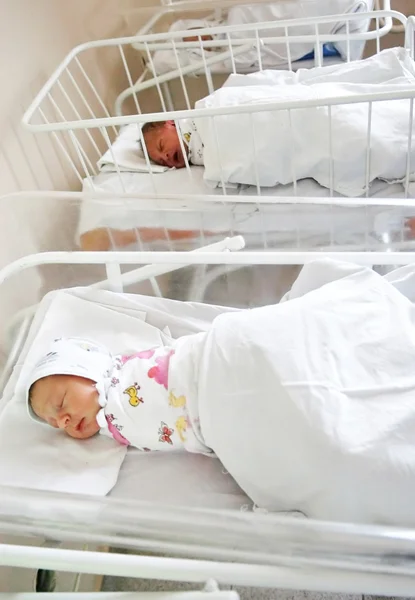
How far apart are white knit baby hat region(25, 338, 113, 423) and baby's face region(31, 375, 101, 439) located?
1 cm

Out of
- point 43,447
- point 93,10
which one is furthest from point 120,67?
point 43,447

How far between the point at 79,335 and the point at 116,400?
0.21 meters

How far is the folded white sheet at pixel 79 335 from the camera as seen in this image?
912 mm

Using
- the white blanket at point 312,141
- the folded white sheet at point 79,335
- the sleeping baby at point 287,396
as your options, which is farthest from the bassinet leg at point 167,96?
the sleeping baby at point 287,396

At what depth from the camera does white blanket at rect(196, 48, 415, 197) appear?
1235 mm

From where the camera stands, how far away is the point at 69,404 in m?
0.94

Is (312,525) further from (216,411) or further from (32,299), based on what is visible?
(32,299)

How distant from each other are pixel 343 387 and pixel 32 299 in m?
0.67

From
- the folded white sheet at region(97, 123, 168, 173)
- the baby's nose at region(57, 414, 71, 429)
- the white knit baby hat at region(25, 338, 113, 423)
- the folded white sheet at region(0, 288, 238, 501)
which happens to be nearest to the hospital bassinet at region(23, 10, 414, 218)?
the folded white sheet at region(97, 123, 168, 173)

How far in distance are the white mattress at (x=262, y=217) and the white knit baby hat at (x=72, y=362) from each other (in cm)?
34

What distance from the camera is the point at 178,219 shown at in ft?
4.20

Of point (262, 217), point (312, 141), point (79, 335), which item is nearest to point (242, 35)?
point (312, 141)

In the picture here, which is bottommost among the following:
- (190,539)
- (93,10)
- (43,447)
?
(43,447)

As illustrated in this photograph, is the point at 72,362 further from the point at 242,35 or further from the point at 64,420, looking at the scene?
the point at 242,35
